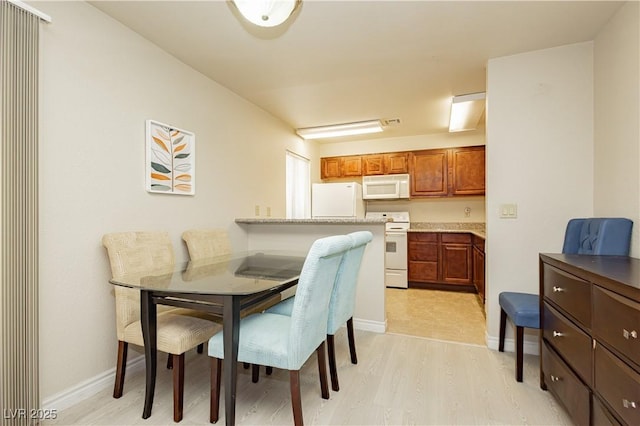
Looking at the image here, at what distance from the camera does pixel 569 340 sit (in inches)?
57.9

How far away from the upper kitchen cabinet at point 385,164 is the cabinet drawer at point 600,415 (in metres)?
4.01

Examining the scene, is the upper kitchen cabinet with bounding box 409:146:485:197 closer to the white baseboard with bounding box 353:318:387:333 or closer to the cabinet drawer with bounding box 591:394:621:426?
the white baseboard with bounding box 353:318:387:333

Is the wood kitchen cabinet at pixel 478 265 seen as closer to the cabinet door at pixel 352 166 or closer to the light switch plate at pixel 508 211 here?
the light switch plate at pixel 508 211

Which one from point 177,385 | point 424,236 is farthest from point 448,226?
point 177,385

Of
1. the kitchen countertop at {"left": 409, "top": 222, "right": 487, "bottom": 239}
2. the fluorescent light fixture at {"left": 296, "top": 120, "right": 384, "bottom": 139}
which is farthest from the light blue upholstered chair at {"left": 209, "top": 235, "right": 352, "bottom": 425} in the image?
the kitchen countertop at {"left": 409, "top": 222, "right": 487, "bottom": 239}

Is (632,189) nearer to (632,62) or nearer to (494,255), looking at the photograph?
(632,62)

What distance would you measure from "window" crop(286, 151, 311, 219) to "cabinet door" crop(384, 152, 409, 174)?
51.8 inches

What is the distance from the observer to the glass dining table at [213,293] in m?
1.42

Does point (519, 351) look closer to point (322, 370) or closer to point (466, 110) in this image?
point (322, 370)

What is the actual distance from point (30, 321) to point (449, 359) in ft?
8.57

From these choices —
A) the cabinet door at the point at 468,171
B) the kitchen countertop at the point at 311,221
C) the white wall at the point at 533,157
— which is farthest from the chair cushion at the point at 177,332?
the cabinet door at the point at 468,171

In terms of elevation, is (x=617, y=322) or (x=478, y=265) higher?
(x=617, y=322)

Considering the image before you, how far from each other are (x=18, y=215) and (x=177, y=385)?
1.15 meters

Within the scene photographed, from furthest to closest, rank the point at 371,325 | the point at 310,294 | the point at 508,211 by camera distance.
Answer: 1. the point at 371,325
2. the point at 508,211
3. the point at 310,294
